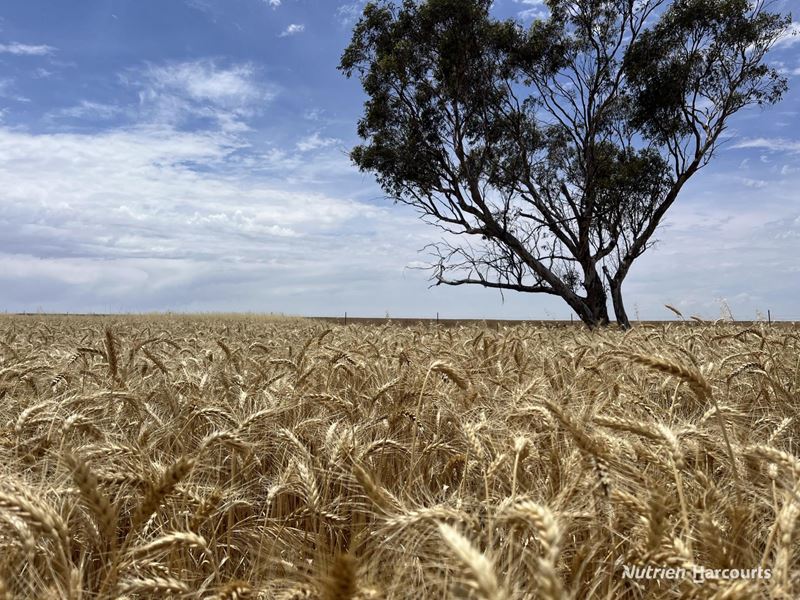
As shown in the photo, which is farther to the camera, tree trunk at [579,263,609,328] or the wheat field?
tree trunk at [579,263,609,328]

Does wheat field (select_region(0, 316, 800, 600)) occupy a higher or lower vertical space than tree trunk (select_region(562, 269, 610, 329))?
lower

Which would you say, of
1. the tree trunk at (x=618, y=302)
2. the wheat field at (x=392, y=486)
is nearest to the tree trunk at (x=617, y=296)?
the tree trunk at (x=618, y=302)

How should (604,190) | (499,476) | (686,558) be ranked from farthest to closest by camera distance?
(604,190) < (499,476) < (686,558)

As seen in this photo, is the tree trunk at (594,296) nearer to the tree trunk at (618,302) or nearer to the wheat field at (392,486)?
the tree trunk at (618,302)

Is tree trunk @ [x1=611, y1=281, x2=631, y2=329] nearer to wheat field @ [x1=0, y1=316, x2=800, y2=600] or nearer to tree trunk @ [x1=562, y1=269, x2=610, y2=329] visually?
tree trunk @ [x1=562, y1=269, x2=610, y2=329]

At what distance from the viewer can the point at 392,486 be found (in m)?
2.48

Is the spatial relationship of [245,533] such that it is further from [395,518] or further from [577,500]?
[577,500]

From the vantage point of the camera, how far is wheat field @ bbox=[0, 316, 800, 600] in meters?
1.24

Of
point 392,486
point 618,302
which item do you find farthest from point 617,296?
point 392,486

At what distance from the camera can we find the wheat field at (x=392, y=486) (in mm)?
1244

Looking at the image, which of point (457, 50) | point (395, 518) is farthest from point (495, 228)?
point (395, 518)

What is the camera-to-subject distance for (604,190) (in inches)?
752

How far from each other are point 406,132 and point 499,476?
1926cm

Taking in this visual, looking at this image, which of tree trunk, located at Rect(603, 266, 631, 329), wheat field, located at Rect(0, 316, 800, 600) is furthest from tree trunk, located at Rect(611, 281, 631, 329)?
wheat field, located at Rect(0, 316, 800, 600)
